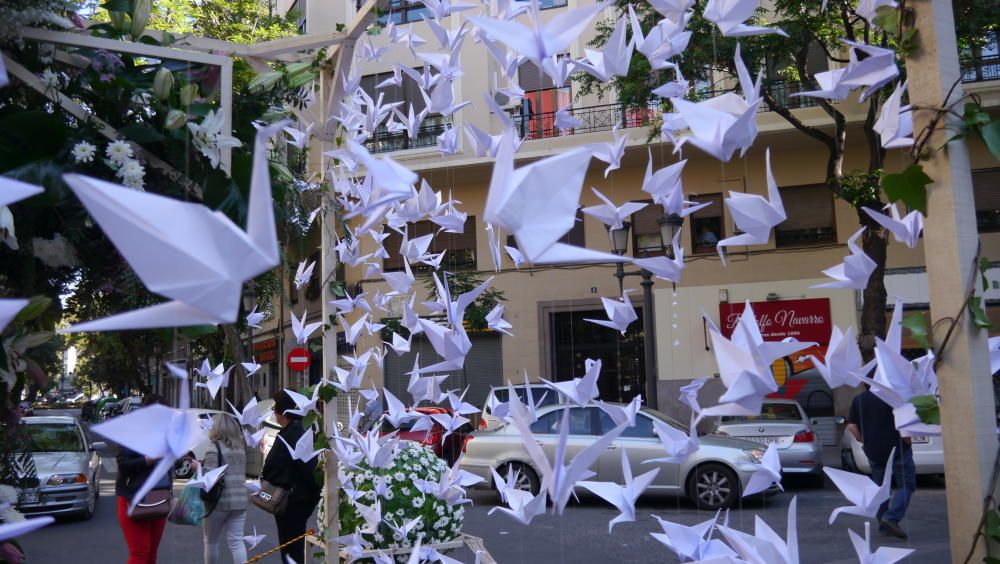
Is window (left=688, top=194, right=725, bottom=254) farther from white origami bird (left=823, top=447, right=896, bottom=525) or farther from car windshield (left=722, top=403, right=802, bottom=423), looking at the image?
white origami bird (left=823, top=447, right=896, bottom=525)

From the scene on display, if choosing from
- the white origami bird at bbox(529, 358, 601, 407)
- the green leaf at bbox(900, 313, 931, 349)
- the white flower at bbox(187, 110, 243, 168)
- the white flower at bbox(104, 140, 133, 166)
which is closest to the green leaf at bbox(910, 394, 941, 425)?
the green leaf at bbox(900, 313, 931, 349)

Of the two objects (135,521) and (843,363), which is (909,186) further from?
(135,521)

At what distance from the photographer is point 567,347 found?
19422mm

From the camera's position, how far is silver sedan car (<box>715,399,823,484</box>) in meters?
11.5

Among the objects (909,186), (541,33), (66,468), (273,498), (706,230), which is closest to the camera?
(541,33)

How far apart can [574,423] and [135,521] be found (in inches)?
254

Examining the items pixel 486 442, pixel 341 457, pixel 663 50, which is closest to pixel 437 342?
pixel 663 50

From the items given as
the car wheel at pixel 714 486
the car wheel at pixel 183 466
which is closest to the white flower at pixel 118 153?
the car wheel at pixel 183 466

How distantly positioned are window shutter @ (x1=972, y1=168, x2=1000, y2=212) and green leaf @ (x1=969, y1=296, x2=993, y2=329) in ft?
54.6

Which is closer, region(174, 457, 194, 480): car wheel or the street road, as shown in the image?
region(174, 457, 194, 480): car wheel

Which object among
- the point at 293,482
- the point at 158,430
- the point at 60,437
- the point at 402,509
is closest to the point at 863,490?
the point at 158,430

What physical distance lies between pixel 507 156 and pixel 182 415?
0.66 m

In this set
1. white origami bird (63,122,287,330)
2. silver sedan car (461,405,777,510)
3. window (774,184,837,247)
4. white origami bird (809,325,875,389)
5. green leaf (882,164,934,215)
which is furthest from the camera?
window (774,184,837,247)

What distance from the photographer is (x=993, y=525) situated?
1861 mm
